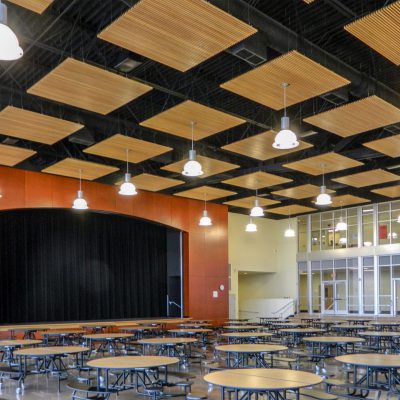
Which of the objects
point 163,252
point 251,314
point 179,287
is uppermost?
point 163,252

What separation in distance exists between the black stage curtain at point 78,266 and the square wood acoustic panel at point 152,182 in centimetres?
309

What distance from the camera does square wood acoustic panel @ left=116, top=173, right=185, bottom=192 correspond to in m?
15.8

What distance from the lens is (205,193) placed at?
18.3 m

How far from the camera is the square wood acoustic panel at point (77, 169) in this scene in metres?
14.0

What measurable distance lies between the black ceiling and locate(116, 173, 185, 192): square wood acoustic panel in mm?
1759

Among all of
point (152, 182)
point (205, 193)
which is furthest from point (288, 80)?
point (205, 193)

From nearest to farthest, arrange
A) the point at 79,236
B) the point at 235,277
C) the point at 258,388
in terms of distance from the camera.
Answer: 1. the point at 258,388
2. the point at 79,236
3. the point at 235,277

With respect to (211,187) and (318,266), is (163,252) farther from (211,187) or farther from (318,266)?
(318,266)

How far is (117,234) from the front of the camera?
Answer: 781 inches

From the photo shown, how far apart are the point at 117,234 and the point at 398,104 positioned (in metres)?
12.6


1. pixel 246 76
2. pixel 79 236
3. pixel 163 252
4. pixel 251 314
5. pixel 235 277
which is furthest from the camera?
pixel 251 314

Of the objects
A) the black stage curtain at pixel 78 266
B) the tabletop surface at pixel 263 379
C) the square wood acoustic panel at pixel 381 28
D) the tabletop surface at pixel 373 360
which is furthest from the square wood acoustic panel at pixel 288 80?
the black stage curtain at pixel 78 266

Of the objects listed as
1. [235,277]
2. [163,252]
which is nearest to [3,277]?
[163,252]

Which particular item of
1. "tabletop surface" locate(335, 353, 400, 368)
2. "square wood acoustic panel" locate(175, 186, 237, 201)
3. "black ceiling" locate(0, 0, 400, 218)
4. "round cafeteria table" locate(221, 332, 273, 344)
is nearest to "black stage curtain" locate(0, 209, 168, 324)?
"square wood acoustic panel" locate(175, 186, 237, 201)
